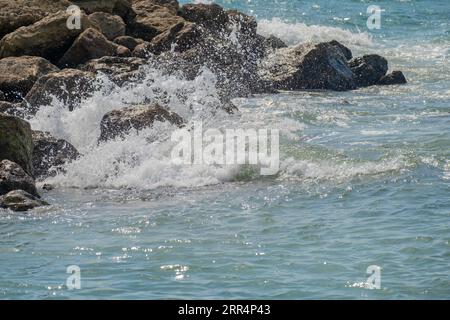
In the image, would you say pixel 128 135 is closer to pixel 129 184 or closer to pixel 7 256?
pixel 129 184

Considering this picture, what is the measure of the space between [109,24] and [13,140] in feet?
24.7

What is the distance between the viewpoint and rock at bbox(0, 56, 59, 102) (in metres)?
16.7

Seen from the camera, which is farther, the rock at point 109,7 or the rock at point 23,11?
the rock at point 109,7

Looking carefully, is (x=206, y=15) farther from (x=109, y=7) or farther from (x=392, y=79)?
(x=392, y=79)

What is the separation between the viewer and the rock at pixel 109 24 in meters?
19.5

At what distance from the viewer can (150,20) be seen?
21.0 m

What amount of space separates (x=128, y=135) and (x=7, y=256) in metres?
4.75

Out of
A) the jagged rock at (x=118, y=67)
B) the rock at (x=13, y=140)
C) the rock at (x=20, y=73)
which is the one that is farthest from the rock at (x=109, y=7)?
the rock at (x=13, y=140)

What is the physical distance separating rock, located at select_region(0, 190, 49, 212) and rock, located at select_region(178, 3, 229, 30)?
10654 millimetres

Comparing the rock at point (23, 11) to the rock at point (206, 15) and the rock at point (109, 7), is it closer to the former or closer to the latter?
the rock at point (109, 7)

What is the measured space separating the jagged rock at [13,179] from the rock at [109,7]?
9153 millimetres

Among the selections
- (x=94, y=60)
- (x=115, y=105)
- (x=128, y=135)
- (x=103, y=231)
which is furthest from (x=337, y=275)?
(x=94, y=60)

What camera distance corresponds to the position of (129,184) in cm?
1290

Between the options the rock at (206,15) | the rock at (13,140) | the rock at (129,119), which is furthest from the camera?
the rock at (206,15)
